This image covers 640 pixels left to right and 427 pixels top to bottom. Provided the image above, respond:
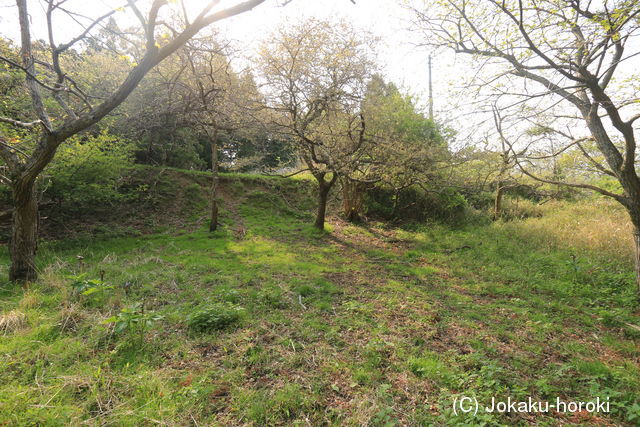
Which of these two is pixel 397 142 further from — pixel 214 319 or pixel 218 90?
pixel 214 319

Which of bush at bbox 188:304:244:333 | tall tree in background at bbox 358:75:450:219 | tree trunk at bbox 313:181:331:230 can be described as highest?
tall tree in background at bbox 358:75:450:219

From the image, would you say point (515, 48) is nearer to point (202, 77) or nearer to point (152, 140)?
point (202, 77)

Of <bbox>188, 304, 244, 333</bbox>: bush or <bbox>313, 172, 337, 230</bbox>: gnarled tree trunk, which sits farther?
<bbox>313, 172, 337, 230</bbox>: gnarled tree trunk

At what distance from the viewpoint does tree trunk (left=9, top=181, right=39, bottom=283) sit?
491 centimetres

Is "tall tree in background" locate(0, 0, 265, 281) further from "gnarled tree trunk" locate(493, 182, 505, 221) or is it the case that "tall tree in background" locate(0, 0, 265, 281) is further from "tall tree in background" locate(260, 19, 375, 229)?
"gnarled tree trunk" locate(493, 182, 505, 221)

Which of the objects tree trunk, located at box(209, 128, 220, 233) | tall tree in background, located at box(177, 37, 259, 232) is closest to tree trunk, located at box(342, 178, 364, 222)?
tall tree in background, located at box(177, 37, 259, 232)

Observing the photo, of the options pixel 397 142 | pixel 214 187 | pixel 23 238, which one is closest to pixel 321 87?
pixel 397 142

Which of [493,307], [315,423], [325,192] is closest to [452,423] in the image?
[315,423]

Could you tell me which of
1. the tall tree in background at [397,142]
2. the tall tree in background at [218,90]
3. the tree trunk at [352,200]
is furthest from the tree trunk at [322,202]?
the tall tree in background at [218,90]

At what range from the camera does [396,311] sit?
4406 mm

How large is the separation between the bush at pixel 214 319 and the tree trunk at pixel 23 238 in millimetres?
3751

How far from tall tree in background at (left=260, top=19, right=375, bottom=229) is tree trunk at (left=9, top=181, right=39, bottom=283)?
17.3 feet

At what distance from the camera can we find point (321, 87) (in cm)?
757

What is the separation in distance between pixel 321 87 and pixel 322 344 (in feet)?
21.5
